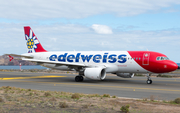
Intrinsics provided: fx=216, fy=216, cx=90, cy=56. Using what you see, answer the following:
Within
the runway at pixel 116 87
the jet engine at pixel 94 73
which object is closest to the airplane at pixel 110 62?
the jet engine at pixel 94 73

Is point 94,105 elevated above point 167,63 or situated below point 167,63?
below

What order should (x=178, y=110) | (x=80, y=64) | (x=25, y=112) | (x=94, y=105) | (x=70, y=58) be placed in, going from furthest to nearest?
(x=70, y=58), (x=80, y=64), (x=94, y=105), (x=178, y=110), (x=25, y=112)

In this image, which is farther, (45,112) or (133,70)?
(133,70)

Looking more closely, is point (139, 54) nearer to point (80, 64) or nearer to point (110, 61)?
point (110, 61)

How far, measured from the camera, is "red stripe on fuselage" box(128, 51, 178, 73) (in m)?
22.9

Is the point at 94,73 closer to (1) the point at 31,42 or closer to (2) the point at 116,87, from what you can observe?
(2) the point at 116,87

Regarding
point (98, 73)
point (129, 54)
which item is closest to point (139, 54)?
point (129, 54)

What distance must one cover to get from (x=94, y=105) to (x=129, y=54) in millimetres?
15505

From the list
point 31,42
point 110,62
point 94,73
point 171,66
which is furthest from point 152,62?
point 31,42

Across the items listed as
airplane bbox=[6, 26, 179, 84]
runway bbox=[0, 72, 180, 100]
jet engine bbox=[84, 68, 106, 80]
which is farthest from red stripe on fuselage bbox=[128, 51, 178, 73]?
jet engine bbox=[84, 68, 106, 80]

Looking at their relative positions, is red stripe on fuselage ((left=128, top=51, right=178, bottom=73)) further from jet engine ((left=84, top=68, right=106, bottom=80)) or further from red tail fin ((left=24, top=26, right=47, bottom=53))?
red tail fin ((left=24, top=26, right=47, bottom=53))

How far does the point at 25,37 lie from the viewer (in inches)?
1318

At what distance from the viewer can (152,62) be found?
23.5 meters

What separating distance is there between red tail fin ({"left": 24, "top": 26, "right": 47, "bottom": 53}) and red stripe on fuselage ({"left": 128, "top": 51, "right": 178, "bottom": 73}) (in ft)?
48.6
